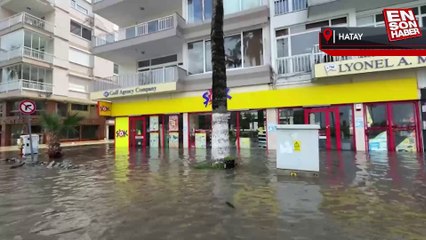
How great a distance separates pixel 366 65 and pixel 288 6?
5.82 metres

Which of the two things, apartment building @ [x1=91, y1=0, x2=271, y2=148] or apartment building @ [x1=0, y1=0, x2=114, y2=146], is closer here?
apartment building @ [x1=91, y1=0, x2=271, y2=148]

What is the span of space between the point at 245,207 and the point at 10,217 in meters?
4.08

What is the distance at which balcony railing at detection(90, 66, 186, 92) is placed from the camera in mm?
19431

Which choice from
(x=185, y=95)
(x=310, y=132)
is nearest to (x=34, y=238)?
(x=310, y=132)

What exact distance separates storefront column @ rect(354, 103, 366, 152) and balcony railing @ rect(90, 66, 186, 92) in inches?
421

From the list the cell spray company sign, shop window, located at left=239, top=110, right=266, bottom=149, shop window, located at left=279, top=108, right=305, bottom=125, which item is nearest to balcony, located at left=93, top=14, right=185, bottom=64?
shop window, located at left=239, top=110, right=266, bottom=149

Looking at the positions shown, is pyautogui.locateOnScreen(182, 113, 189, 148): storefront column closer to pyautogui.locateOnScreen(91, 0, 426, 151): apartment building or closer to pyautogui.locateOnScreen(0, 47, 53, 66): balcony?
pyautogui.locateOnScreen(91, 0, 426, 151): apartment building

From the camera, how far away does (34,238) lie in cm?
410

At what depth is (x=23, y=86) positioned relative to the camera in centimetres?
2975

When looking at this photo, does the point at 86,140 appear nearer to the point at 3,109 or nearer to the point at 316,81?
the point at 3,109

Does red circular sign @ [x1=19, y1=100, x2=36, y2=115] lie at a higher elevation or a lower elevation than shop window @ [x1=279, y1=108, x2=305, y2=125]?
higher

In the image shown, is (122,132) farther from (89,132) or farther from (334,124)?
(89,132)

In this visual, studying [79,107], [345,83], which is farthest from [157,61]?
[79,107]

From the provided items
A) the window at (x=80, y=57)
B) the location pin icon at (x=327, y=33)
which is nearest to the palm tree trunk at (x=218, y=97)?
the location pin icon at (x=327, y=33)
